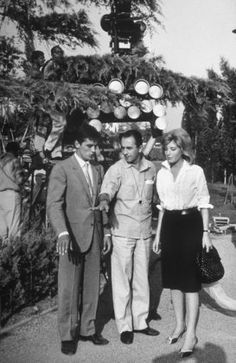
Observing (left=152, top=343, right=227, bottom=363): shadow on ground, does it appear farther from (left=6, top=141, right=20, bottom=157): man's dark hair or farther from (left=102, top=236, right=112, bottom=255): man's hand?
(left=6, top=141, right=20, bottom=157): man's dark hair

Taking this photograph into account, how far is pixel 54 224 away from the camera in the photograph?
141 inches

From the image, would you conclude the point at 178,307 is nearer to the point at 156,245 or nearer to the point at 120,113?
the point at 156,245

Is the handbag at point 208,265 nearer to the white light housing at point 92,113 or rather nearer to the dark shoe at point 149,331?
the dark shoe at point 149,331

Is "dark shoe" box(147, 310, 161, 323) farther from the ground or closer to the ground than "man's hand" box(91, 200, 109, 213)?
closer to the ground

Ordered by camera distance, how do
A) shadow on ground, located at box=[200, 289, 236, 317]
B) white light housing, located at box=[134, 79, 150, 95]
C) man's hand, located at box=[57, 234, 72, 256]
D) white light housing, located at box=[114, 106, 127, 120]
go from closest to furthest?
man's hand, located at box=[57, 234, 72, 256] → shadow on ground, located at box=[200, 289, 236, 317] → white light housing, located at box=[134, 79, 150, 95] → white light housing, located at box=[114, 106, 127, 120]

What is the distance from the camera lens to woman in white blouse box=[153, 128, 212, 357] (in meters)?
3.88

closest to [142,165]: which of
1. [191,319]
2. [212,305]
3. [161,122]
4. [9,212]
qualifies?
[191,319]

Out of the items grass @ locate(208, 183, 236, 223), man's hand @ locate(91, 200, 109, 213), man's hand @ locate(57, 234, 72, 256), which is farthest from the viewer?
grass @ locate(208, 183, 236, 223)

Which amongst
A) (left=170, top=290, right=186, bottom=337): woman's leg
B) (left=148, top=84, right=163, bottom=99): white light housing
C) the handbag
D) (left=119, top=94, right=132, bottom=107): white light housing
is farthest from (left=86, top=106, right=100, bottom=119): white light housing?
(left=170, top=290, right=186, bottom=337): woman's leg

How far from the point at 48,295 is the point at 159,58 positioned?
3857 mm

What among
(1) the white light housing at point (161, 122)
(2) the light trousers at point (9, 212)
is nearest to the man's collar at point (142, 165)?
(2) the light trousers at point (9, 212)

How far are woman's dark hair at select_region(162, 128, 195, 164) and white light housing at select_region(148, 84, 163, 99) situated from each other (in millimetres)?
3111

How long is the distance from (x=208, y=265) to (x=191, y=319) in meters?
0.50

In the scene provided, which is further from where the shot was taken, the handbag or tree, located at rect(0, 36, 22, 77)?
tree, located at rect(0, 36, 22, 77)
